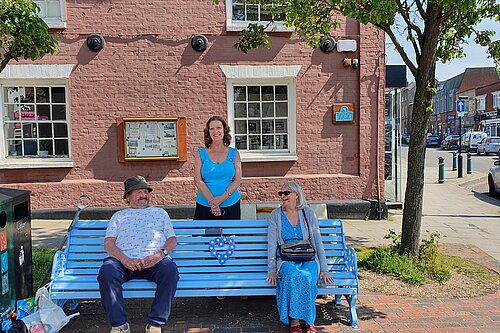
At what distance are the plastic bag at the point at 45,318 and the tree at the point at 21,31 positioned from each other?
8.54 feet

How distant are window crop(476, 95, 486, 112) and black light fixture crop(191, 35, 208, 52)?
5690 centimetres

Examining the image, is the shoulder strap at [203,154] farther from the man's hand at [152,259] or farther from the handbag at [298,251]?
the handbag at [298,251]

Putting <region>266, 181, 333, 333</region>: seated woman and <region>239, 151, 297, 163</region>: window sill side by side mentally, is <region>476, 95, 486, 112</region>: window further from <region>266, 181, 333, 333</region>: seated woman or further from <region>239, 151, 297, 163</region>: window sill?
<region>266, 181, 333, 333</region>: seated woman

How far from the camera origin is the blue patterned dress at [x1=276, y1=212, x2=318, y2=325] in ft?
13.3

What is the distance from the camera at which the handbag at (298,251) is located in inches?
172

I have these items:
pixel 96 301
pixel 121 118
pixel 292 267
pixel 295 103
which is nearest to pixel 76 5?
pixel 121 118

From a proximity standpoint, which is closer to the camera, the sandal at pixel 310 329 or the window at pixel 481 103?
the sandal at pixel 310 329

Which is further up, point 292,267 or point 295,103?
point 295,103

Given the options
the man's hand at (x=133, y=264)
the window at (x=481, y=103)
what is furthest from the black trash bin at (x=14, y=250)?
the window at (x=481, y=103)

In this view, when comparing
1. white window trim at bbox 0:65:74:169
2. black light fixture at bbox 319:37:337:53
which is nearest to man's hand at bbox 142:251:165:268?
white window trim at bbox 0:65:74:169

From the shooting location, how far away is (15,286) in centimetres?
429

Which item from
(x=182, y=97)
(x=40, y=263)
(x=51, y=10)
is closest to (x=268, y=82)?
(x=182, y=97)

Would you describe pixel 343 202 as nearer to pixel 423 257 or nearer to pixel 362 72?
pixel 362 72

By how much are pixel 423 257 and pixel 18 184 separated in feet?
24.4
